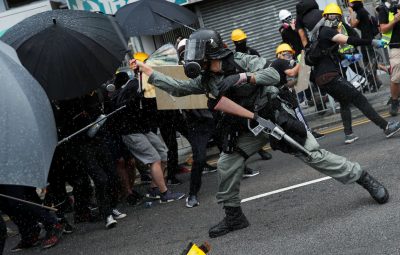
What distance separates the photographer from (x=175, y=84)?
5637mm

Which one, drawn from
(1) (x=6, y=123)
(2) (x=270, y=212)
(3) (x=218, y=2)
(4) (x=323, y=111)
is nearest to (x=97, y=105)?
(2) (x=270, y=212)

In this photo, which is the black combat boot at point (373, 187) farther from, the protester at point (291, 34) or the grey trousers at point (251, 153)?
the protester at point (291, 34)

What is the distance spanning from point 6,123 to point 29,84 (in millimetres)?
394

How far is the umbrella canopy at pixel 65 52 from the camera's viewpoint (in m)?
5.97

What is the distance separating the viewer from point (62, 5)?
48.1 feet

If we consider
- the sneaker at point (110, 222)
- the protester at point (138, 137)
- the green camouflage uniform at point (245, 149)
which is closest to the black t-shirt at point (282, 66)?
the protester at point (138, 137)

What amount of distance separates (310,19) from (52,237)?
5.42 m

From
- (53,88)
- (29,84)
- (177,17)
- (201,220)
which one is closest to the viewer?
(29,84)

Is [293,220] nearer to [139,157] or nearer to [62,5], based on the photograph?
[139,157]

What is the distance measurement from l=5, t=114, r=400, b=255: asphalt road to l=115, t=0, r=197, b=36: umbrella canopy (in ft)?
7.16

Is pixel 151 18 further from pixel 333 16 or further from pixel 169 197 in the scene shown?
pixel 169 197

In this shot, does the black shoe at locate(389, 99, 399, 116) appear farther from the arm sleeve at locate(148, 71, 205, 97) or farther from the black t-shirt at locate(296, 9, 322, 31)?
the arm sleeve at locate(148, 71, 205, 97)

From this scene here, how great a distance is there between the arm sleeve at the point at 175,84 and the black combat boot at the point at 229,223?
1.07m

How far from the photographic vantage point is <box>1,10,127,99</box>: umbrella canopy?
5969mm
